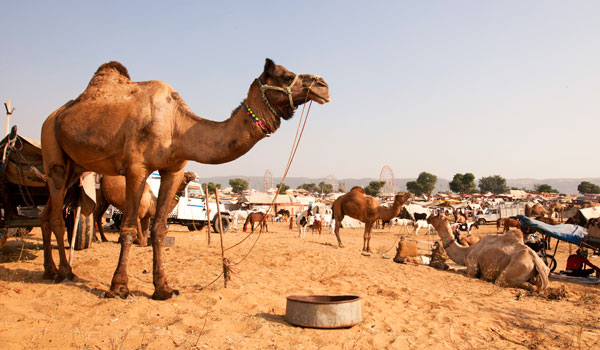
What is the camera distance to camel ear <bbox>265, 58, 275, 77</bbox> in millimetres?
5609

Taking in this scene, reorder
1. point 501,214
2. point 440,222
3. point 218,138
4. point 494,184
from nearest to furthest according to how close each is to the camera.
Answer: point 218,138, point 440,222, point 501,214, point 494,184

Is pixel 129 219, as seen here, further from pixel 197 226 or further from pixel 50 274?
pixel 197 226

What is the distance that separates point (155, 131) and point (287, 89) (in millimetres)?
1933

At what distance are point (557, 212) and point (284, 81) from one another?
5357 cm

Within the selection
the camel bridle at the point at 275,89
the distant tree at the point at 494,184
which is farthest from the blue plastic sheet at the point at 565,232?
the distant tree at the point at 494,184

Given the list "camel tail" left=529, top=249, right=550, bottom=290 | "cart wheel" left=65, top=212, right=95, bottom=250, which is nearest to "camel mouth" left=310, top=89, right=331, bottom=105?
"camel tail" left=529, top=249, right=550, bottom=290

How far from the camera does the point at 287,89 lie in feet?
17.9

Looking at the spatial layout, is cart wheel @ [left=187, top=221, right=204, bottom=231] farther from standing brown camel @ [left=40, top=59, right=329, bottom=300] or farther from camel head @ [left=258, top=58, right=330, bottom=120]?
camel head @ [left=258, top=58, right=330, bottom=120]

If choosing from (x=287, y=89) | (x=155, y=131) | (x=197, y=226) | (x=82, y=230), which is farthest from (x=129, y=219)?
(x=197, y=226)

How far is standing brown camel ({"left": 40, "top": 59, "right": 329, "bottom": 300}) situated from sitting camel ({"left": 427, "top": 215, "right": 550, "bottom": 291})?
707 centimetres

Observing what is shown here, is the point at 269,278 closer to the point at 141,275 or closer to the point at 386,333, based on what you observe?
the point at 141,275

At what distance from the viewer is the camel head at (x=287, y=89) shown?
5.45 meters

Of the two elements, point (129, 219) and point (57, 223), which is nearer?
point (129, 219)

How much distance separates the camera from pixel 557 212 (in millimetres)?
49156
